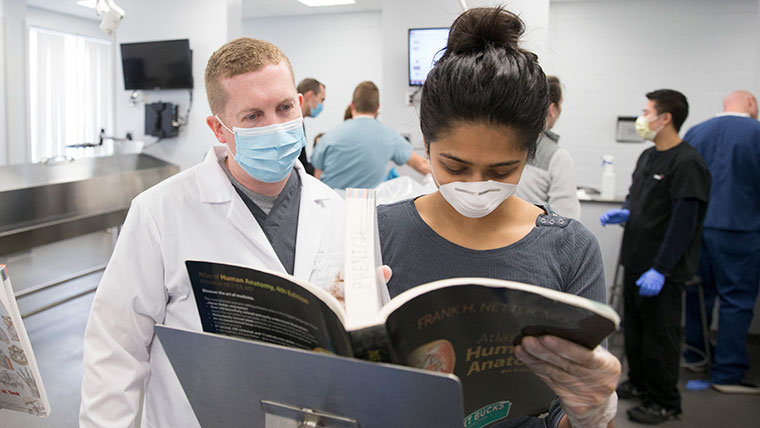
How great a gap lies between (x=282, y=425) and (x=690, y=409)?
10.2 ft

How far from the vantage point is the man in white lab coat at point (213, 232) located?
3.96 feet

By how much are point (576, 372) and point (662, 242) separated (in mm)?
2461

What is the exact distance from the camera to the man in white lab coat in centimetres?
121

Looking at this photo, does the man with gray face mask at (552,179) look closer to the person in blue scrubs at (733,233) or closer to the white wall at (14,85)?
the person in blue scrubs at (733,233)

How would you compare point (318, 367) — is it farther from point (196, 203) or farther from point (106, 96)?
→ point (106, 96)

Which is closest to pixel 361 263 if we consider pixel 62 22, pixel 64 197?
pixel 64 197

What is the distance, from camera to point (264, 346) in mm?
660

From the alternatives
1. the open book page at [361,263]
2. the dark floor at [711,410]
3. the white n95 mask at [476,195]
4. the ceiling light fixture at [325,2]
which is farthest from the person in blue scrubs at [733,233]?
the ceiling light fixture at [325,2]

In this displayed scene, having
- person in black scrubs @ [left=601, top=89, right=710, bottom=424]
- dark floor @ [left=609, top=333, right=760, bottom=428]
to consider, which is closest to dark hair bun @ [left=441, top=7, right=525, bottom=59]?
person in black scrubs @ [left=601, top=89, right=710, bottom=424]

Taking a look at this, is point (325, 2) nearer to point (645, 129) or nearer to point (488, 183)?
point (645, 129)

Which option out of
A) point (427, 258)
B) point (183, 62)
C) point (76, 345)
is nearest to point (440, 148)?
point (427, 258)

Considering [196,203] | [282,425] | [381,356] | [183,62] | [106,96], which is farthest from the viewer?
[106,96]

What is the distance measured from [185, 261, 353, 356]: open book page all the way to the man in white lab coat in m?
0.51

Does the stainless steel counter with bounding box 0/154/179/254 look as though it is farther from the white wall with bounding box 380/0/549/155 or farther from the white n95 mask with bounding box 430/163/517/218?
the white n95 mask with bounding box 430/163/517/218
